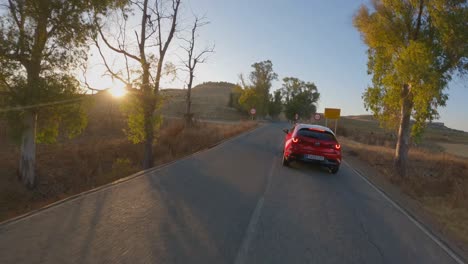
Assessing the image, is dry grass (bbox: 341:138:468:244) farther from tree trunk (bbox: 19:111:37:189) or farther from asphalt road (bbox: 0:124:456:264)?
tree trunk (bbox: 19:111:37:189)

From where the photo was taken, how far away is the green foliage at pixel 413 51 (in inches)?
509

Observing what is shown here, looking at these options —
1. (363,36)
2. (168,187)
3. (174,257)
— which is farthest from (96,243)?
(363,36)

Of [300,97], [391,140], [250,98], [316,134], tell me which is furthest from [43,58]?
[300,97]

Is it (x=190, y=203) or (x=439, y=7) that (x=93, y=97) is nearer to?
(x=190, y=203)

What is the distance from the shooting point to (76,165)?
57.1ft

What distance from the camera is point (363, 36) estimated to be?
54.2ft

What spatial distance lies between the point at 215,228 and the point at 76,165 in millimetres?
13774

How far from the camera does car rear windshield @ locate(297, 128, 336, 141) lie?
43.0 feet

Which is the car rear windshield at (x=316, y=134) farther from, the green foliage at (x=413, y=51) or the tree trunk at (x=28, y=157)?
the tree trunk at (x=28, y=157)

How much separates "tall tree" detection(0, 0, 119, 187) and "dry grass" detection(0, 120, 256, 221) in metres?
0.91

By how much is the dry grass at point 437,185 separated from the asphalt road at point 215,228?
3.94 feet

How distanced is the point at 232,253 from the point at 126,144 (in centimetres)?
1943

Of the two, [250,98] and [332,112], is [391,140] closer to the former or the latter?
[332,112]

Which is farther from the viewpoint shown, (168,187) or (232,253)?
(168,187)
